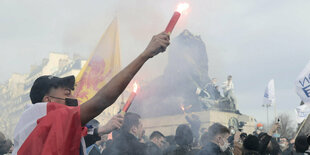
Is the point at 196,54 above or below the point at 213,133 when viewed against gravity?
above

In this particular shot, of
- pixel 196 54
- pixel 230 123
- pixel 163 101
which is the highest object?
pixel 196 54

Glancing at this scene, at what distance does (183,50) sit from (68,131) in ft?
36.7

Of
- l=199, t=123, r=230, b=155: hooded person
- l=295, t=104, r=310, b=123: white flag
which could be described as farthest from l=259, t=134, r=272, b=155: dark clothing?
l=295, t=104, r=310, b=123: white flag

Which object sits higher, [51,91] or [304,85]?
[304,85]

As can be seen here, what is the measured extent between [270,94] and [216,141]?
1146cm

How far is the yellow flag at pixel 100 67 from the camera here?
6.61 m

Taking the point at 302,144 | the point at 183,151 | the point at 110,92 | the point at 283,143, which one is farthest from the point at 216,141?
the point at 283,143

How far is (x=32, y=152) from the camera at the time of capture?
6.56ft

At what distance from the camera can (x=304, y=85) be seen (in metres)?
6.99

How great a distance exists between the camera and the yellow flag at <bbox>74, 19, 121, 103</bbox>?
260 inches

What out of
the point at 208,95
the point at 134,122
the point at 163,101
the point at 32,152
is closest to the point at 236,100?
the point at 208,95

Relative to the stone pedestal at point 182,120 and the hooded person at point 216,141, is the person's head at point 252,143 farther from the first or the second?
the stone pedestal at point 182,120

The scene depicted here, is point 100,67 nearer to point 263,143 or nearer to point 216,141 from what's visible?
point 216,141

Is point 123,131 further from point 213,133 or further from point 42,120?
point 42,120
